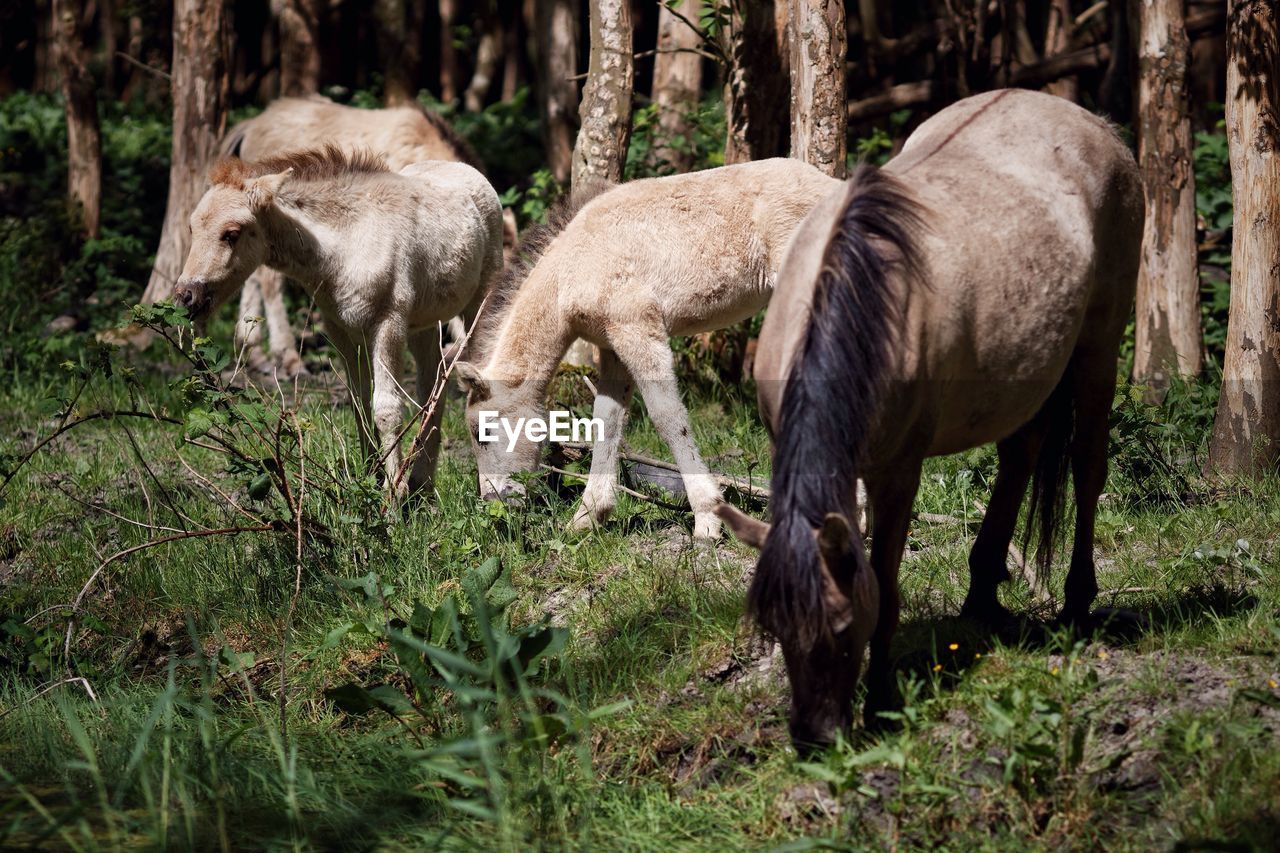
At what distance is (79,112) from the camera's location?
12750mm

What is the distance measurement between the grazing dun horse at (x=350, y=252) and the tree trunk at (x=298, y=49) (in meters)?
7.21

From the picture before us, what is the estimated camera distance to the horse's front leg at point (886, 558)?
407 centimetres

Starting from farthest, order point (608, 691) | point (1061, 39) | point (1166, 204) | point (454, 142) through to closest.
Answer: point (1061, 39) < point (454, 142) < point (1166, 204) < point (608, 691)

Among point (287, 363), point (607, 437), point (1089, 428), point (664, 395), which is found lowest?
point (287, 363)

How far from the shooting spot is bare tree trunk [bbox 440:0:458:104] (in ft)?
69.5

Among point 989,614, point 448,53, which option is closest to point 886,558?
point 989,614

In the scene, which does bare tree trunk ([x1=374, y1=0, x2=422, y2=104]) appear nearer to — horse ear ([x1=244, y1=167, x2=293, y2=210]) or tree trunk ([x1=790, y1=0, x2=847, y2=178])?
horse ear ([x1=244, y1=167, x2=293, y2=210])

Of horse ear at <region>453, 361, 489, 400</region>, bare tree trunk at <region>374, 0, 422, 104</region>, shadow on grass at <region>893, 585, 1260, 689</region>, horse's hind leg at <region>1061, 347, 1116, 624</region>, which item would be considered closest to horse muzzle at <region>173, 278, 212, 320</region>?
horse ear at <region>453, 361, 489, 400</region>

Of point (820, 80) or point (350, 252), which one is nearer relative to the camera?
point (350, 252)

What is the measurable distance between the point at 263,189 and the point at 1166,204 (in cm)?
542

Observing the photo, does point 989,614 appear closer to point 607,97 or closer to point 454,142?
point 607,97

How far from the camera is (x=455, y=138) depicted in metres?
10.3

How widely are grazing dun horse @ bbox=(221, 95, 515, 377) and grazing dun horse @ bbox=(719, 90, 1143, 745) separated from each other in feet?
20.8

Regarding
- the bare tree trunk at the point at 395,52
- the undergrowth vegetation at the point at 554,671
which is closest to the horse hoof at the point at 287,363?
the undergrowth vegetation at the point at 554,671
